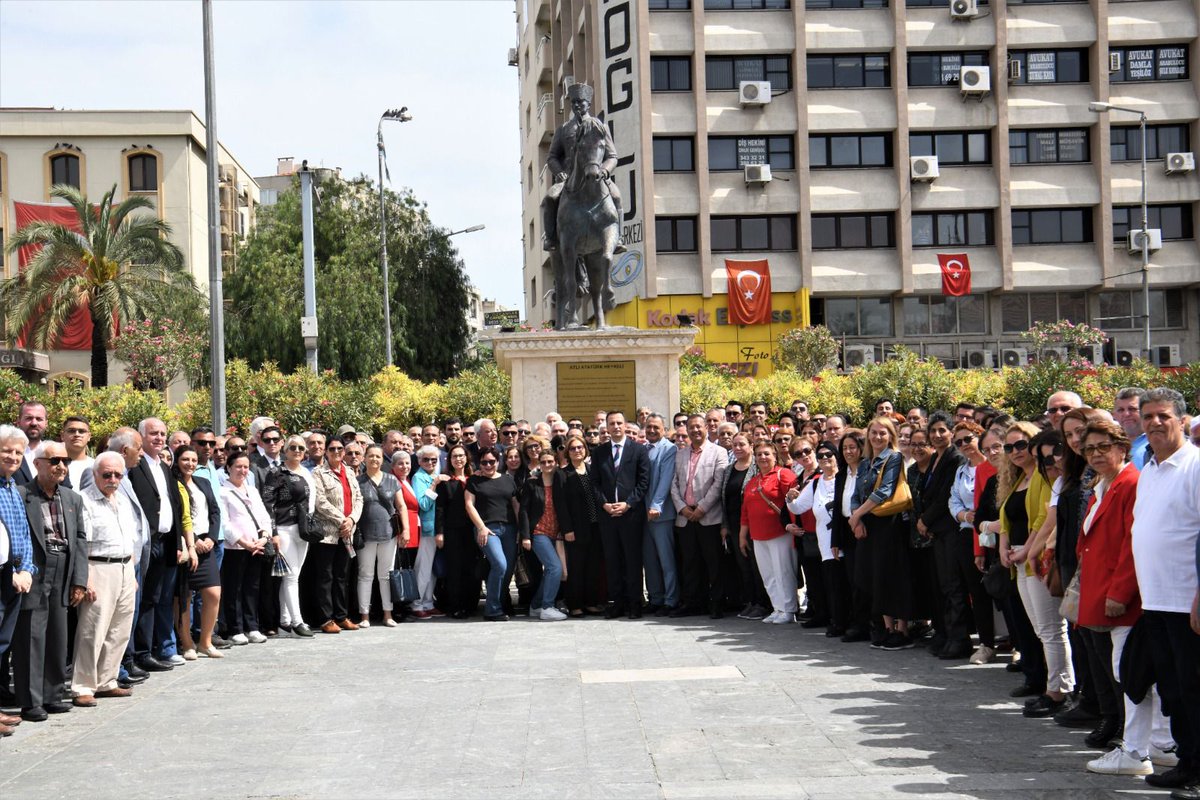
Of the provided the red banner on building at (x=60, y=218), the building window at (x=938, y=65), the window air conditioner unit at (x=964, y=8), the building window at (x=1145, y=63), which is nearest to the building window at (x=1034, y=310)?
the building window at (x=1145, y=63)

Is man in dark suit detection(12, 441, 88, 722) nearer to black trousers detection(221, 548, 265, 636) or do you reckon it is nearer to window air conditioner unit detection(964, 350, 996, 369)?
black trousers detection(221, 548, 265, 636)

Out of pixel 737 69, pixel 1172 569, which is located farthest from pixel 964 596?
pixel 737 69

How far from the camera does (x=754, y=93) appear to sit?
1649 inches

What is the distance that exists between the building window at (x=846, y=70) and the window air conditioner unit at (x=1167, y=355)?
44.2 feet

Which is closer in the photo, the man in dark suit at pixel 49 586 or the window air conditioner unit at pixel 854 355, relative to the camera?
the man in dark suit at pixel 49 586

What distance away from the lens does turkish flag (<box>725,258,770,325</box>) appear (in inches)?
1666

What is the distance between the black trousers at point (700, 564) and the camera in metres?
13.3

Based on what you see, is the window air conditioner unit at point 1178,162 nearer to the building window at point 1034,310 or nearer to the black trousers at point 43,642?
the building window at point 1034,310

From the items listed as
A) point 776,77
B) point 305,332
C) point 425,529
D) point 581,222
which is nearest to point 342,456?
point 425,529

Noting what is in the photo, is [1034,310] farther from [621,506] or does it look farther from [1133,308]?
[621,506]

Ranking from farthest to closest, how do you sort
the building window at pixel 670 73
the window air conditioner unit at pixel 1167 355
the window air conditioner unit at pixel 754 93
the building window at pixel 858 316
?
1. the window air conditioner unit at pixel 1167 355
2. the building window at pixel 858 316
3. the building window at pixel 670 73
4. the window air conditioner unit at pixel 754 93

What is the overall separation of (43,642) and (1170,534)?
717cm

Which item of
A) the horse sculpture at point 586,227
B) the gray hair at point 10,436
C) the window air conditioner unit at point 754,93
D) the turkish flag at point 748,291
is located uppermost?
the window air conditioner unit at point 754,93

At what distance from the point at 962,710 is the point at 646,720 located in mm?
2064
